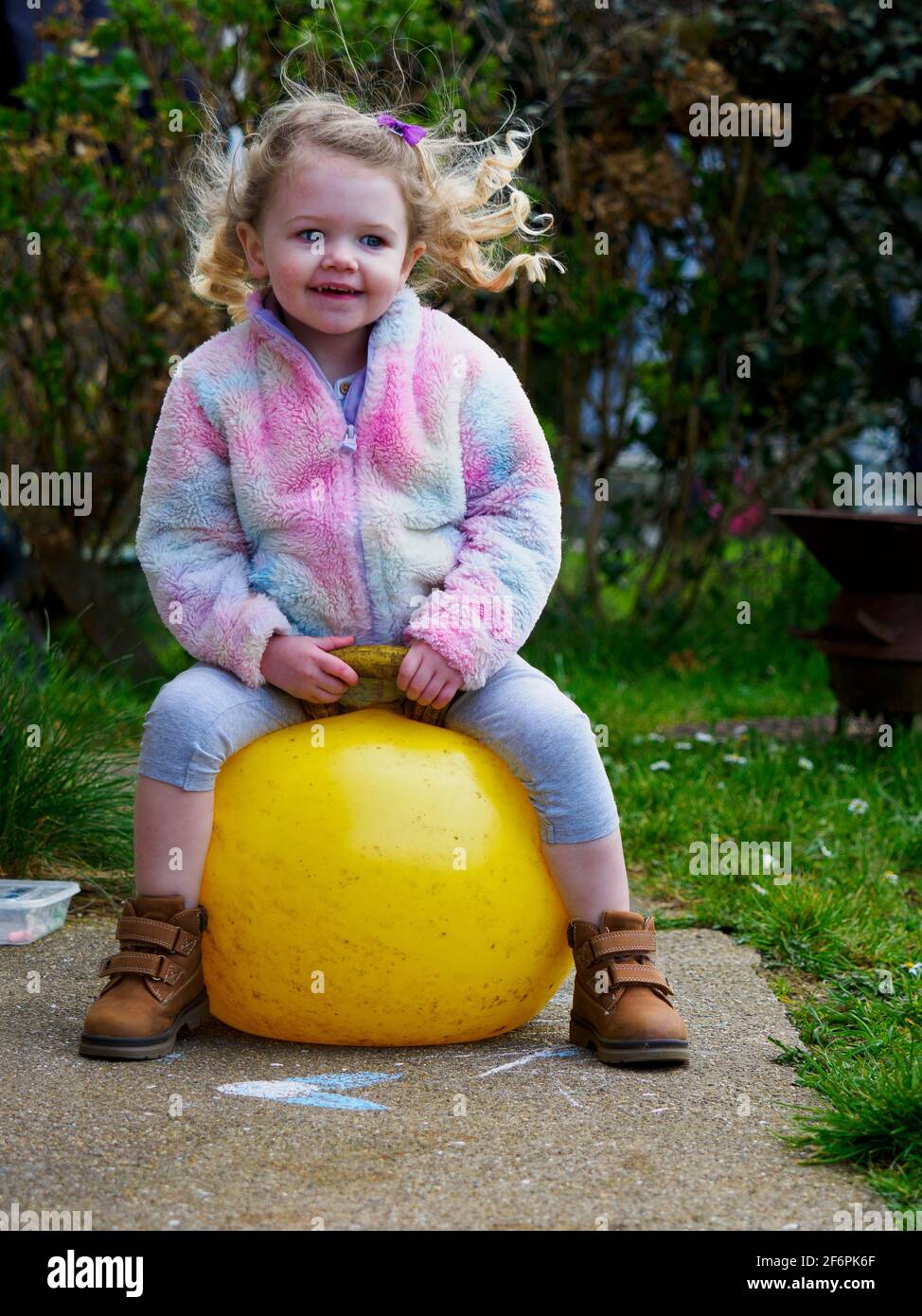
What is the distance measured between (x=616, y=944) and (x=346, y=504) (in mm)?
911

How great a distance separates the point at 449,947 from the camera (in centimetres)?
269

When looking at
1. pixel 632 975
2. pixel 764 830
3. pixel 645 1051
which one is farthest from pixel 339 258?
pixel 764 830

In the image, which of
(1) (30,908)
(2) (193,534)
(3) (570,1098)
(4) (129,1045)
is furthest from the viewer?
(1) (30,908)

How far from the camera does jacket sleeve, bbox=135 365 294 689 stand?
2.87m

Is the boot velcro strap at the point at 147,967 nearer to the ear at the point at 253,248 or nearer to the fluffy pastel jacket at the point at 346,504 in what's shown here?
the fluffy pastel jacket at the point at 346,504

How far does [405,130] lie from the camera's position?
9.69 ft

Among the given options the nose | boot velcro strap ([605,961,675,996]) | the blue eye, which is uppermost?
the blue eye

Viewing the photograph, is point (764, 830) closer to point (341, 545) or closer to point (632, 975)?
point (632, 975)

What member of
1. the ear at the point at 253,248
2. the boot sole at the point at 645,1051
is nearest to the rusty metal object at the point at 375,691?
the boot sole at the point at 645,1051

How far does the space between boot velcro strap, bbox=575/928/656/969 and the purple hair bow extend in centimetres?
148

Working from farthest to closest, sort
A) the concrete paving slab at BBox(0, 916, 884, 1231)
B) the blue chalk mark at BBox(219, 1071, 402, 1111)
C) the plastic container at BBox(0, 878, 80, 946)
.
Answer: the plastic container at BBox(0, 878, 80, 946) < the blue chalk mark at BBox(219, 1071, 402, 1111) < the concrete paving slab at BBox(0, 916, 884, 1231)

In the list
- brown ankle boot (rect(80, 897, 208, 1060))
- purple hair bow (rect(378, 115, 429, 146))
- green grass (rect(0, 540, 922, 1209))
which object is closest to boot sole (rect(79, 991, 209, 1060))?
brown ankle boot (rect(80, 897, 208, 1060))

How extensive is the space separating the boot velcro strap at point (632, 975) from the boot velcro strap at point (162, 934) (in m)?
0.73

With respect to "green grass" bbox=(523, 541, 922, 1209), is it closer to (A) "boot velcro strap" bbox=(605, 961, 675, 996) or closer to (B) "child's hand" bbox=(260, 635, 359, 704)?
(A) "boot velcro strap" bbox=(605, 961, 675, 996)
